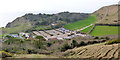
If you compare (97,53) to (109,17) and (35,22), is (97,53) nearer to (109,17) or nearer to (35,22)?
(35,22)

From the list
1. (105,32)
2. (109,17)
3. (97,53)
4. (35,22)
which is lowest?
(97,53)

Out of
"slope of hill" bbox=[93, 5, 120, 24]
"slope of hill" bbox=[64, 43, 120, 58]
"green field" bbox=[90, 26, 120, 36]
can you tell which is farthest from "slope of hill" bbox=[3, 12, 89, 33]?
"slope of hill" bbox=[64, 43, 120, 58]

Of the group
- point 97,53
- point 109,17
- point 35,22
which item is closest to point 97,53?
point 97,53

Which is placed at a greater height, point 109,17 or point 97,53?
point 109,17

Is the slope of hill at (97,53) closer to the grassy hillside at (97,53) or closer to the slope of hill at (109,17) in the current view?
the grassy hillside at (97,53)

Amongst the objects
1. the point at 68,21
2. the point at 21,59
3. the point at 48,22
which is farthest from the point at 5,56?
the point at 68,21

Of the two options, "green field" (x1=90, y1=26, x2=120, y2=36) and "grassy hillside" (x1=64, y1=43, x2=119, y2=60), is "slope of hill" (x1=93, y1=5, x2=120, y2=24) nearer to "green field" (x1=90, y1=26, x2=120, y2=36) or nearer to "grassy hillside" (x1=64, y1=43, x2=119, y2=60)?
"green field" (x1=90, y1=26, x2=120, y2=36)

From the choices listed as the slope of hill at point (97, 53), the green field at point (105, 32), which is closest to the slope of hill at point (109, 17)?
the green field at point (105, 32)

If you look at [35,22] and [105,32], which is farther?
[35,22]

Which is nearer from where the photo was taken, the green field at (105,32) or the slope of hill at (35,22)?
the green field at (105,32)

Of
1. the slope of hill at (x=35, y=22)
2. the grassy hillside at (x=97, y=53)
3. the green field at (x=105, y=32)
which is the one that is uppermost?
the slope of hill at (x=35, y=22)

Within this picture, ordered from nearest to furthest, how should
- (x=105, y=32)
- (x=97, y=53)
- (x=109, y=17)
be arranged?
(x=97, y=53) < (x=105, y=32) < (x=109, y=17)
